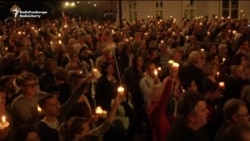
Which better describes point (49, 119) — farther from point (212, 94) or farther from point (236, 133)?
point (212, 94)

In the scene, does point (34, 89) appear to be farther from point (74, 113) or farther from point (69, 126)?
point (69, 126)

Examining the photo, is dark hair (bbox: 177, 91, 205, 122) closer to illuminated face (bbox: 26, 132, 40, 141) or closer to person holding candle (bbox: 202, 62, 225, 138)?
illuminated face (bbox: 26, 132, 40, 141)

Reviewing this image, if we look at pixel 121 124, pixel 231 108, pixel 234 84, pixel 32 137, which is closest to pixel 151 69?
pixel 121 124

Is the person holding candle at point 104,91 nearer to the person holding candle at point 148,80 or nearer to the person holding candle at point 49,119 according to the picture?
the person holding candle at point 148,80

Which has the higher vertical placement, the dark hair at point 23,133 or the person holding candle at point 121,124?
the dark hair at point 23,133

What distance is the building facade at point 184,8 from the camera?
30.5m

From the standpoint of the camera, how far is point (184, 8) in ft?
107

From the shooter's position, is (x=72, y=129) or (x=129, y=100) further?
(x=129, y=100)

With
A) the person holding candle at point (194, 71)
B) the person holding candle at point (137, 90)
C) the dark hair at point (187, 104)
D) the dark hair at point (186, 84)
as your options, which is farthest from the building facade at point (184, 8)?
the dark hair at point (187, 104)

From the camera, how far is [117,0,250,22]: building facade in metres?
30.5

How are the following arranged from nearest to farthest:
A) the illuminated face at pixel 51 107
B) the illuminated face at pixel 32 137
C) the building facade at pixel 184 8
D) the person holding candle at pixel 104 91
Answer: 1. the illuminated face at pixel 32 137
2. the illuminated face at pixel 51 107
3. the person holding candle at pixel 104 91
4. the building facade at pixel 184 8

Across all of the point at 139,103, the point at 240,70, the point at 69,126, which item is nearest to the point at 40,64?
the point at 139,103

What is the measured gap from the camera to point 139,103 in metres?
8.30

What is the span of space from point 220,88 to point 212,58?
1.97m
